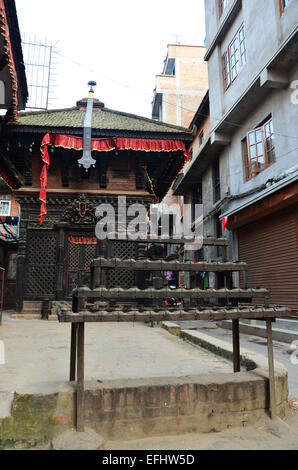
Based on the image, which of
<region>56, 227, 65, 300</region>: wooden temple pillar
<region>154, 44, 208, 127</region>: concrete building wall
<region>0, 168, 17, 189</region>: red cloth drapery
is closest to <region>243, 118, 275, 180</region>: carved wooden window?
<region>56, 227, 65, 300</region>: wooden temple pillar

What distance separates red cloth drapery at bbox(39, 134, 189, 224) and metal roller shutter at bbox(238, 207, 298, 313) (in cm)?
419

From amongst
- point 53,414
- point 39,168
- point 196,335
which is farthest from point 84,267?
point 53,414

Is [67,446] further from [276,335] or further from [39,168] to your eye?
[39,168]

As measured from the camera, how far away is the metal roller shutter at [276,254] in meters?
10.7

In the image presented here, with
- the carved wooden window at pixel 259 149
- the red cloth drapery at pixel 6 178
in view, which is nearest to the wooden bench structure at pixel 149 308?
the carved wooden window at pixel 259 149

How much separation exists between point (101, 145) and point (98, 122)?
6.11ft

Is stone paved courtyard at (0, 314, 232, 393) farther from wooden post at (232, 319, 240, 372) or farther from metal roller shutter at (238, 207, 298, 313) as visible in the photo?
metal roller shutter at (238, 207, 298, 313)

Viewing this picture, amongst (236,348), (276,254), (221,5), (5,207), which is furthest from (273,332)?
(5,207)

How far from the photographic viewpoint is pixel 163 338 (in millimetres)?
7738

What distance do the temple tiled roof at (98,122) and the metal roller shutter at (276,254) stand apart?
4.61 m

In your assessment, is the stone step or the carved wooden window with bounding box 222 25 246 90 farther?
the carved wooden window with bounding box 222 25 246 90

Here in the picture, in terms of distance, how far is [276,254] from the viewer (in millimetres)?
11633

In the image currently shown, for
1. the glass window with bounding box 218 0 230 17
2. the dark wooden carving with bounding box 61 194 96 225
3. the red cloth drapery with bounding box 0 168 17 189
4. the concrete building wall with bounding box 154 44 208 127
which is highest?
the concrete building wall with bounding box 154 44 208 127

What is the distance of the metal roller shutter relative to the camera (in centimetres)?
1067
